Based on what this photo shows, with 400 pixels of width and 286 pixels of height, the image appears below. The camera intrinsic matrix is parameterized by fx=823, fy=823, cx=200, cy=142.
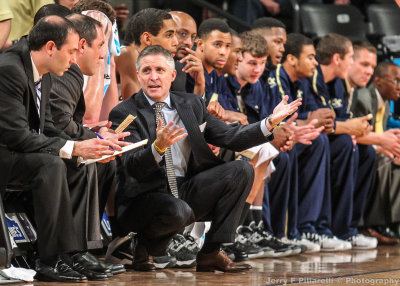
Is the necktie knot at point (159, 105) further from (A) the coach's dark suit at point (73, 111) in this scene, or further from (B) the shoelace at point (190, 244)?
(B) the shoelace at point (190, 244)

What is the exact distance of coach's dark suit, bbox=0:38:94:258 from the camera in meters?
3.65

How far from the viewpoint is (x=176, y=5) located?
7883 mm

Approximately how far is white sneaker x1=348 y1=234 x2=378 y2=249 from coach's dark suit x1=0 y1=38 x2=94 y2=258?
10.2 ft

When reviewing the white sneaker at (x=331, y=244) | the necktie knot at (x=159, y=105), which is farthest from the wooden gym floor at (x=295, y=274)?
the necktie knot at (x=159, y=105)

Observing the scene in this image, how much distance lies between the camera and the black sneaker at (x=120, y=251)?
442cm

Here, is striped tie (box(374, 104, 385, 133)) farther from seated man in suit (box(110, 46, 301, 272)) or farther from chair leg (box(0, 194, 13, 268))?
chair leg (box(0, 194, 13, 268))

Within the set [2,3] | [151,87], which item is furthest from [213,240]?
[2,3]

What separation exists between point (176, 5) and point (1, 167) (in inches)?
175

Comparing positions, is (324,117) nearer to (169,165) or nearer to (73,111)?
(169,165)

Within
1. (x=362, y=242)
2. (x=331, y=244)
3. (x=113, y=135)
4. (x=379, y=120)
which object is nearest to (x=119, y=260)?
(x=113, y=135)

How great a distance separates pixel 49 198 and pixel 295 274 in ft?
4.55

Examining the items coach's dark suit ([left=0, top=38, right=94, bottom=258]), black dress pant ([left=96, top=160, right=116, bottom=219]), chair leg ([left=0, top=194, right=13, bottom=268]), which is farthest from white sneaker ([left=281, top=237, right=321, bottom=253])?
chair leg ([left=0, top=194, right=13, bottom=268])

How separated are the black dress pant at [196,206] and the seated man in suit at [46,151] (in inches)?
15.9

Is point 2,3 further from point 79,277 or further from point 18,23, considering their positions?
point 79,277
